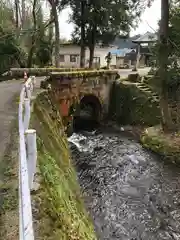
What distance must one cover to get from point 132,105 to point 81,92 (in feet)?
13.5

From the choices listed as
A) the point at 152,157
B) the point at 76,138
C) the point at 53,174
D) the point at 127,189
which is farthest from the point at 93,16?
the point at 53,174

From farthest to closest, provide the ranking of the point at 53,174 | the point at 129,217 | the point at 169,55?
the point at 169,55
the point at 129,217
the point at 53,174

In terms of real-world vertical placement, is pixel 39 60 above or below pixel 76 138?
above

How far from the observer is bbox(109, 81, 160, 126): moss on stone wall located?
65.9 ft

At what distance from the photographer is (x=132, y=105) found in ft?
70.9

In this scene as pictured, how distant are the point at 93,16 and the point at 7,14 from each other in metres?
9.06

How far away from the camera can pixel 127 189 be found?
10789mm

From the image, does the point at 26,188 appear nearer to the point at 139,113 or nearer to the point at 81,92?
the point at 81,92

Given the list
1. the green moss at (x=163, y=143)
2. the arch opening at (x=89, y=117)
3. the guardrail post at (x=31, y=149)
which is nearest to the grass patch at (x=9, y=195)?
the guardrail post at (x=31, y=149)

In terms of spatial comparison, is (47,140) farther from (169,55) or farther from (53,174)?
(169,55)

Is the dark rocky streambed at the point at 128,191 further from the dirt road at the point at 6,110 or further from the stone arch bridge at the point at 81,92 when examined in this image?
the dirt road at the point at 6,110

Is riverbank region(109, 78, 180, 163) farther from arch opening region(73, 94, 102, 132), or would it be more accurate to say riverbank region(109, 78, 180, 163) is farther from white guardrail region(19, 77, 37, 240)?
white guardrail region(19, 77, 37, 240)

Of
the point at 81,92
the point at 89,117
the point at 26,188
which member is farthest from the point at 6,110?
the point at 89,117

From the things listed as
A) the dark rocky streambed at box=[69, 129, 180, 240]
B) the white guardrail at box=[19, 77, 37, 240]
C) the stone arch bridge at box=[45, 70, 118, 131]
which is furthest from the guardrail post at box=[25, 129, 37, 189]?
the stone arch bridge at box=[45, 70, 118, 131]
